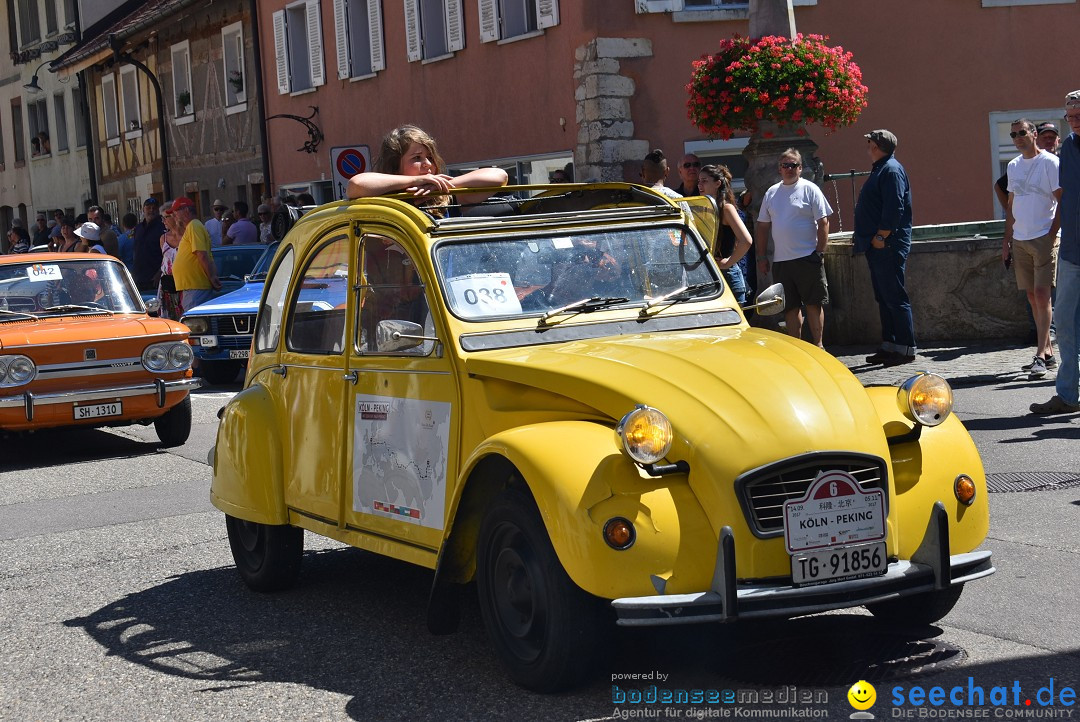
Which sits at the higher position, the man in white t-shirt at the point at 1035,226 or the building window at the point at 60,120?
the building window at the point at 60,120

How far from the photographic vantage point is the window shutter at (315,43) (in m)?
29.8

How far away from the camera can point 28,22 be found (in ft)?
170

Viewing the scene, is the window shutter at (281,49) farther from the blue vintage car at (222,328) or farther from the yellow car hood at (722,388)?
the yellow car hood at (722,388)

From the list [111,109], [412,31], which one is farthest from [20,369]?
[111,109]

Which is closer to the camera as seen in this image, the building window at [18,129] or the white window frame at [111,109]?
the white window frame at [111,109]

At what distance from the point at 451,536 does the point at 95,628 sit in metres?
2.13

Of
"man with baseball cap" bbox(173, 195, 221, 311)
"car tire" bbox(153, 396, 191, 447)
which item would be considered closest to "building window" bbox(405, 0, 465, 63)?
"man with baseball cap" bbox(173, 195, 221, 311)

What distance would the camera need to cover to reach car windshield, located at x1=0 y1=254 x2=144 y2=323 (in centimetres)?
1347

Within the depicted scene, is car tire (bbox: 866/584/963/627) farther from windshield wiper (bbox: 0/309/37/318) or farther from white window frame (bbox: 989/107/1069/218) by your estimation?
white window frame (bbox: 989/107/1069/218)

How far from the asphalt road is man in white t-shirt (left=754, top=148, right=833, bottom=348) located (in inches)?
180

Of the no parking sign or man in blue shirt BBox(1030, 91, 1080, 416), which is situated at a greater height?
the no parking sign

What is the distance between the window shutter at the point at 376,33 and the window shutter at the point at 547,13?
19.6 ft

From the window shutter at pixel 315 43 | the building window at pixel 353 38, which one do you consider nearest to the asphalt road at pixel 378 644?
the building window at pixel 353 38

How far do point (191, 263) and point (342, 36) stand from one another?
11.3 m
